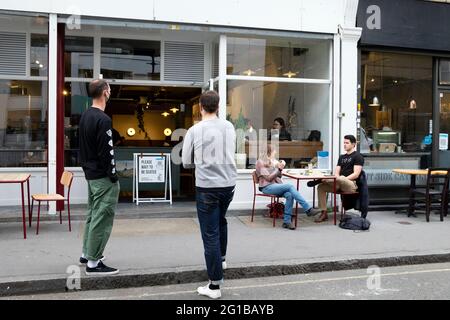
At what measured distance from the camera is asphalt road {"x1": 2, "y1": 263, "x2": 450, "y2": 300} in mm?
→ 4965

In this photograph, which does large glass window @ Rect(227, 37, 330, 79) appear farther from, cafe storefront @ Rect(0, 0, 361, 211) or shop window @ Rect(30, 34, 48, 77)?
shop window @ Rect(30, 34, 48, 77)

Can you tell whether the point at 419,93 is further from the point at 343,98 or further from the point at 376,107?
the point at 343,98

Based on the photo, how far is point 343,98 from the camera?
9344 mm

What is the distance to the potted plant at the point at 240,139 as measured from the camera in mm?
9211

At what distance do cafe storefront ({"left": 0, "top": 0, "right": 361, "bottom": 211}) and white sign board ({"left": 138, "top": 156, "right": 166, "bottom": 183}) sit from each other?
51cm

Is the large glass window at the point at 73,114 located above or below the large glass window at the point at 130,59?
below

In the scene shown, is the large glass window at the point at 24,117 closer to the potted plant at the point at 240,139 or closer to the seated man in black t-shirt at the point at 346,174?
the potted plant at the point at 240,139

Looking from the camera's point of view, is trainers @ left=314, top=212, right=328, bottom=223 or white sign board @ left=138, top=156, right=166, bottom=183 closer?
trainers @ left=314, top=212, right=328, bottom=223

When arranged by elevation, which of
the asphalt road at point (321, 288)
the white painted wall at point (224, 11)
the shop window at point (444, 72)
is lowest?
the asphalt road at point (321, 288)

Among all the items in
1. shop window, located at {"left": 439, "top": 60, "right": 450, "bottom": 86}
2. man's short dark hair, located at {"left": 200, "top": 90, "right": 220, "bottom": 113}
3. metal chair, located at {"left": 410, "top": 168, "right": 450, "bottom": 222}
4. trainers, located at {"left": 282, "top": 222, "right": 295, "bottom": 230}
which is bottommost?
trainers, located at {"left": 282, "top": 222, "right": 295, "bottom": 230}

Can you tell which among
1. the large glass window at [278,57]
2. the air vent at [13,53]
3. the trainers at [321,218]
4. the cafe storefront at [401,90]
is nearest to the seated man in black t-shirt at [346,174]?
the trainers at [321,218]

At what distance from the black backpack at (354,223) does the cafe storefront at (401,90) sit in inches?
75.2

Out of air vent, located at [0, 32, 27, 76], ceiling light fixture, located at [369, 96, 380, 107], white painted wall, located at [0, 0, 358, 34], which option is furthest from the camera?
ceiling light fixture, located at [369, 96, 380, 107]

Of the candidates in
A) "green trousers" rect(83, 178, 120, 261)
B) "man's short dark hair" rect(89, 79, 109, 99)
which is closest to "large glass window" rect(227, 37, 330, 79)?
"man's short dark hair" rect(89, 79, 109, 99)
